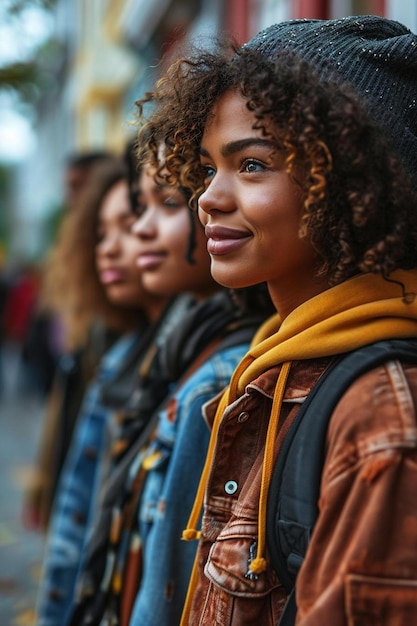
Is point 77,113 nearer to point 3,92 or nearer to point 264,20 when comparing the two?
point 3,92

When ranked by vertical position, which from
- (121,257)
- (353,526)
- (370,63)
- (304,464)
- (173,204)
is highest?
(121,257)

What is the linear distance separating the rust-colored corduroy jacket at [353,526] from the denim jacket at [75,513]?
1759 millimetres

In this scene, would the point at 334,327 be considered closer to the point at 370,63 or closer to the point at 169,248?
the point at 370,63

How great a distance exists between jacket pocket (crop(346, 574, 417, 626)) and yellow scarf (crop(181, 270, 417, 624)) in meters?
0.26

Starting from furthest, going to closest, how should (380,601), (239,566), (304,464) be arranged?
(239,566) < (304,464) < (380,601)

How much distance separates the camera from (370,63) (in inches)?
59.0

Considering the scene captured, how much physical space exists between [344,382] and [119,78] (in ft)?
34.8

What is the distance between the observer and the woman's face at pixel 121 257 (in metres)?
3.31

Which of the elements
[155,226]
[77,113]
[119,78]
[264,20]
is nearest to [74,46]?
[77,113]

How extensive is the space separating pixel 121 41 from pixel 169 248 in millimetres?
9296

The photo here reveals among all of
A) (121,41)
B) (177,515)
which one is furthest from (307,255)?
(121,41)

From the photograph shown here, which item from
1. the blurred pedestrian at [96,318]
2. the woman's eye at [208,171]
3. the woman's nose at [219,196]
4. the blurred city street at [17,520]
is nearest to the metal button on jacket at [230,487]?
the woman's nose at [219,196]

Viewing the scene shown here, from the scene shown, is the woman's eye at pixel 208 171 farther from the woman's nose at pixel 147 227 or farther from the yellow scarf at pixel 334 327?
the woman's nose at pixel 147 227

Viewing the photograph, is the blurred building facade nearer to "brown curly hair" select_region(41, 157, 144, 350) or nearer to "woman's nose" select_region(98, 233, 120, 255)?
"brown curly hair" select_region(41, 157, 144, 350)
